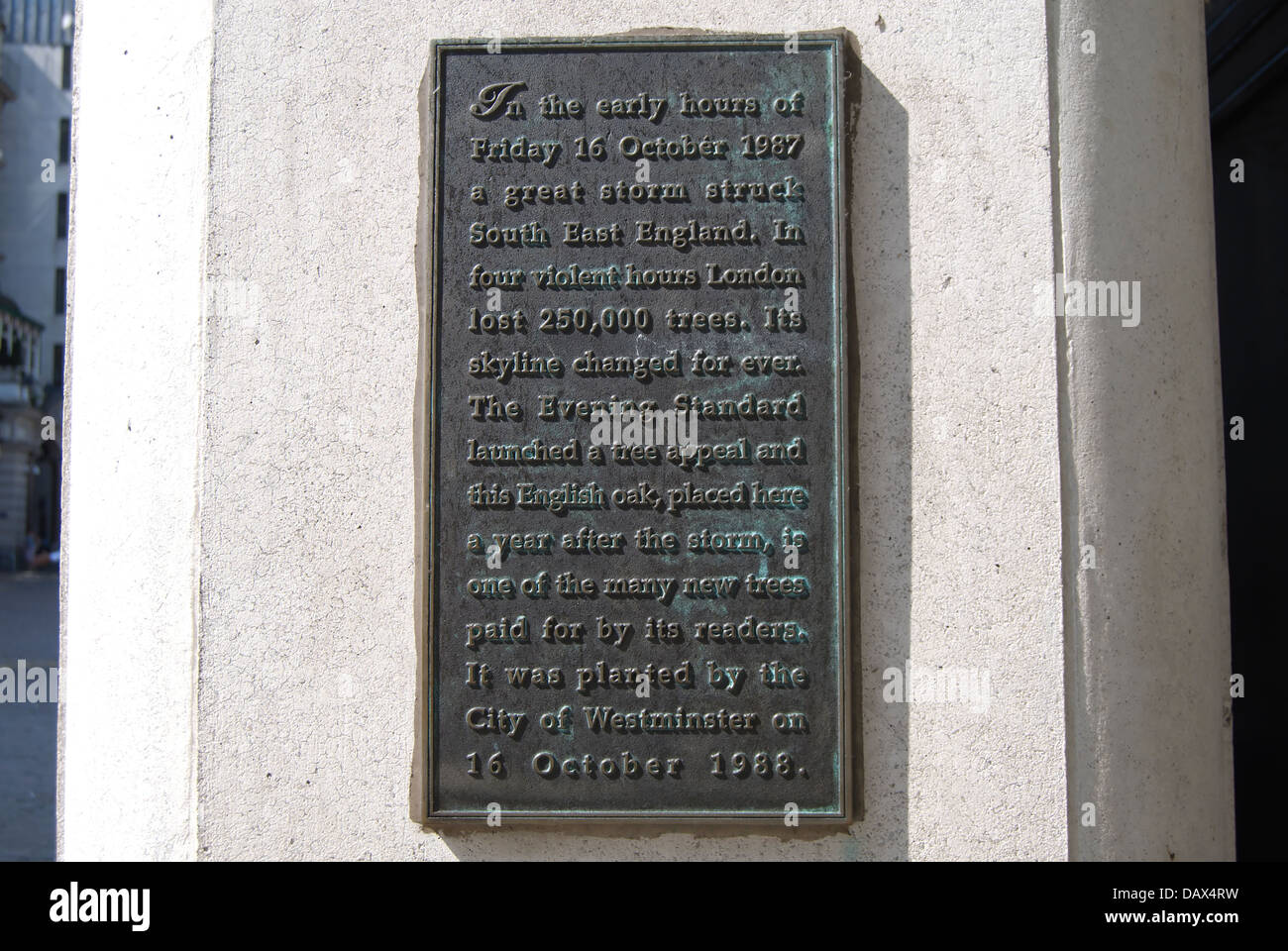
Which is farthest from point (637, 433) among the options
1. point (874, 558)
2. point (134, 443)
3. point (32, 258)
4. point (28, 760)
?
point (32, 258)

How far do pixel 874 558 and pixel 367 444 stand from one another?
1.75 m

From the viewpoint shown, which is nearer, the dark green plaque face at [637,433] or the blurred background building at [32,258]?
the dark green plaque face at [637,433]

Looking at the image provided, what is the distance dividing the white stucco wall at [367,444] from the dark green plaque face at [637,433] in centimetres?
15

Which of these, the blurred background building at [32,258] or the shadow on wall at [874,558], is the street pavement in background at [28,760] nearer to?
the shadow on wall at [874,558]

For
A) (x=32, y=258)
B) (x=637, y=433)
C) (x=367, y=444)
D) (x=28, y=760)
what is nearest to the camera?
(x=637, y=433)

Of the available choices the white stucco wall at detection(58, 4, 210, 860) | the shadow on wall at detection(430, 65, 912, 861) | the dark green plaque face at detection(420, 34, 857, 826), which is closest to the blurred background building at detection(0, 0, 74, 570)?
the white stucco wall at detection(58, 4, 210, 860)

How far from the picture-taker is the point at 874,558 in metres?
3.30

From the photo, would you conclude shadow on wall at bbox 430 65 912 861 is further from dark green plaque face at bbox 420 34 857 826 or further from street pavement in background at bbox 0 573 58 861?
street pavement in background at bbox 0 573 58 861

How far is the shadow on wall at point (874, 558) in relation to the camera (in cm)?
325

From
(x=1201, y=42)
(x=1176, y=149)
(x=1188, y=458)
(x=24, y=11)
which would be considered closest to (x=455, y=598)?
(x=1188, y=458)

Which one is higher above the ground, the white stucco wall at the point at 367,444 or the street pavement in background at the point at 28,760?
the white stucco wall at the point at 367,444

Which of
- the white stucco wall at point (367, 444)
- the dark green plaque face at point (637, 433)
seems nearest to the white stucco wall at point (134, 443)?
the white stucco wall at point (367, 444)

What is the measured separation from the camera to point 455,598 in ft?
10.8

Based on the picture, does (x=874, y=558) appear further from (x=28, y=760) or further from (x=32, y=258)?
(x=32, y=258)
